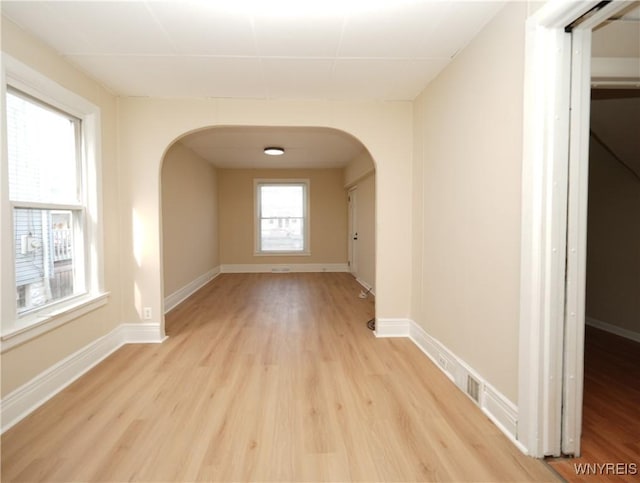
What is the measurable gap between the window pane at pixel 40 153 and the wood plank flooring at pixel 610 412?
3.50 meters

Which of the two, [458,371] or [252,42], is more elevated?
[252,42]

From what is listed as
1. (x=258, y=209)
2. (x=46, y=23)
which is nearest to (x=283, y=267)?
(x=258, y=209)

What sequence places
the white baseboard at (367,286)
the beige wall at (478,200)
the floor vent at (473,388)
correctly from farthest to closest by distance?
the white baseboard at (367,286) < the floor vent at (473,388) < the beige wall at (478,200)

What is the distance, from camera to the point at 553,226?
1.62 m

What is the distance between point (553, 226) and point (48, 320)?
10.2 ft

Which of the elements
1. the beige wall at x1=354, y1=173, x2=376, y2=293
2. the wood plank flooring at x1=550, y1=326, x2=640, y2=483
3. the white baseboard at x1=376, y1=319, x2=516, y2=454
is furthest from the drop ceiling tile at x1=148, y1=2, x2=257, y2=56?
the beige wall at x1=354, y1=173, x2=376, y2=293

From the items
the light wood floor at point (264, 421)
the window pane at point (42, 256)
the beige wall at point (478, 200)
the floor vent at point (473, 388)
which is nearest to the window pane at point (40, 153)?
the window pane at point (42, 256)

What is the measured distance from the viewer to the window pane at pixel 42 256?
7.27ft

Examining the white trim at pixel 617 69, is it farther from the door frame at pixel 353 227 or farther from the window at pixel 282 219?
the window at pixel 282 219

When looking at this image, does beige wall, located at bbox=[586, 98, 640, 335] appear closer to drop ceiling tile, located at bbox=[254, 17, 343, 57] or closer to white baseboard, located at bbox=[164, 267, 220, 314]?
drop ceiling tile, located at bbox=[254, 17, 343, 57]

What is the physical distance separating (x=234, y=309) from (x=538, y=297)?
3836 millimetres

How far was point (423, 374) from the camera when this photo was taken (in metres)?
2.63

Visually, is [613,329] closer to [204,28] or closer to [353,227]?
[204,28]

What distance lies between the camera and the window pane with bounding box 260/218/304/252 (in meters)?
8.26
